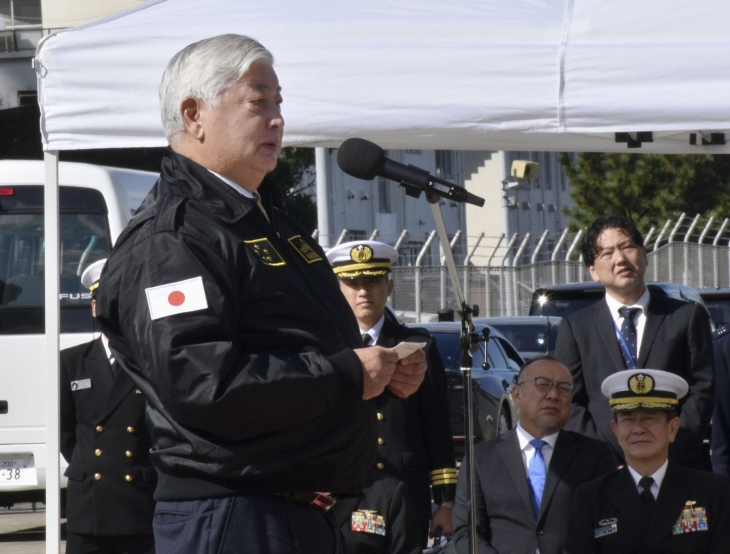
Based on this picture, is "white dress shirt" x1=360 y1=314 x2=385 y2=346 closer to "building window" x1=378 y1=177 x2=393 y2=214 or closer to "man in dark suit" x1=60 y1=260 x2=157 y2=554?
"man in dark suit" x1=60 y1=260 x2=157 y2=554

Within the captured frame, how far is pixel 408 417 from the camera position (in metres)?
4.76

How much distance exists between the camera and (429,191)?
343cm

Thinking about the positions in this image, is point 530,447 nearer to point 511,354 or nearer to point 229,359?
point 229,359

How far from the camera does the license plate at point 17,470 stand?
914 centimetres

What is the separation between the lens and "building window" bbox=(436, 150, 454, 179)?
43.4 meters

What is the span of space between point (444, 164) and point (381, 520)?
40185 millimetres

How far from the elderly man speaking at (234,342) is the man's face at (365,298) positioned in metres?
2.04

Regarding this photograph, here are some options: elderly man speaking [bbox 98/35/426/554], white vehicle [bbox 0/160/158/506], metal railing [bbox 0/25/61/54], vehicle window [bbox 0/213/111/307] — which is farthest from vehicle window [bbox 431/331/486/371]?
metal railing [bbox 0/25/61/54]

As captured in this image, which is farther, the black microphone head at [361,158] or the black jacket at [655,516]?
the black jacket at [655,516]

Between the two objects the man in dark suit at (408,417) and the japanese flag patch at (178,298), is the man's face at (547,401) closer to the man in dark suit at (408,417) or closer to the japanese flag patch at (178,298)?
the man in dark suit at (408,417)

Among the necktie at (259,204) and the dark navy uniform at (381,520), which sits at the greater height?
the necktie at (259,204)

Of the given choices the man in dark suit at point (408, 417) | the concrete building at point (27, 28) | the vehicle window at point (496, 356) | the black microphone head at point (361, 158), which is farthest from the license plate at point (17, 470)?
the concrete building at point (27, 28)

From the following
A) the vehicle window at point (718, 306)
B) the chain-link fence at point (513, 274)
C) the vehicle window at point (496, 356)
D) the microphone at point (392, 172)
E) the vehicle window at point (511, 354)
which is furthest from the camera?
the chain-link fence at point (513, 274)

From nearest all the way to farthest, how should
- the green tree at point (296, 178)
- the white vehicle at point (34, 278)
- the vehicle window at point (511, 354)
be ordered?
the white vehicle at point (34, 278)
the vehicle window at point (511, 354)
the green tree at point (296, 178)
